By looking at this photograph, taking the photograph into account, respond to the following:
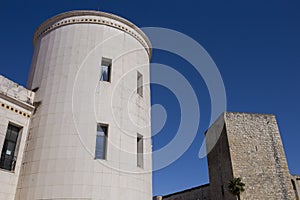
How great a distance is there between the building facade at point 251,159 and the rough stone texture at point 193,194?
5.04 meters

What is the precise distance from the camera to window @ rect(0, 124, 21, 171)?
1066 centimetres

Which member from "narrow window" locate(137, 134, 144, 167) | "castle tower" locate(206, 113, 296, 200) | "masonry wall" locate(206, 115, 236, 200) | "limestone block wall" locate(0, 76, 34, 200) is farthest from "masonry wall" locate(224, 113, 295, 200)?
"limestone block wall" locate(0, 76, 34, 200)

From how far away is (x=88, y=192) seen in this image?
33.0ft

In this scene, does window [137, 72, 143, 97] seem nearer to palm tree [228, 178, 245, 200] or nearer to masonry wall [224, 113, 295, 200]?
palm tree [228, 178, 245, 200]

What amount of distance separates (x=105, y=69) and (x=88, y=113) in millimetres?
2955

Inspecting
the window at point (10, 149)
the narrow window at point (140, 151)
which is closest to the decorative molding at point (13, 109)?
the window at point (10, 149)

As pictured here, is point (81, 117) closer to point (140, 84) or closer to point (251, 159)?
point (140, 84)

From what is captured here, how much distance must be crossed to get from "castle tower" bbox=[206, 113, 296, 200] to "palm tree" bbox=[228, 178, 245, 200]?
53cm

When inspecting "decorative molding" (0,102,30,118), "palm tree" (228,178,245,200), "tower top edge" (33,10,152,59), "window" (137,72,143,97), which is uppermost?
"tower top edge" (33,10,152,59)

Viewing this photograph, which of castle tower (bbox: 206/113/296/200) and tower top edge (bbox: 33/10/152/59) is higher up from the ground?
tower top edge (bbox: 33/10/152/59)

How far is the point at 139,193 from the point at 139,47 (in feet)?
28.1

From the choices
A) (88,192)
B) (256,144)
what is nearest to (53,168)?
(88,192)

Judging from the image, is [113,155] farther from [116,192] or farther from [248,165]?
[248,165]

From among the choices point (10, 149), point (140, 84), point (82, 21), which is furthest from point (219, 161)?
point (10, 149)
